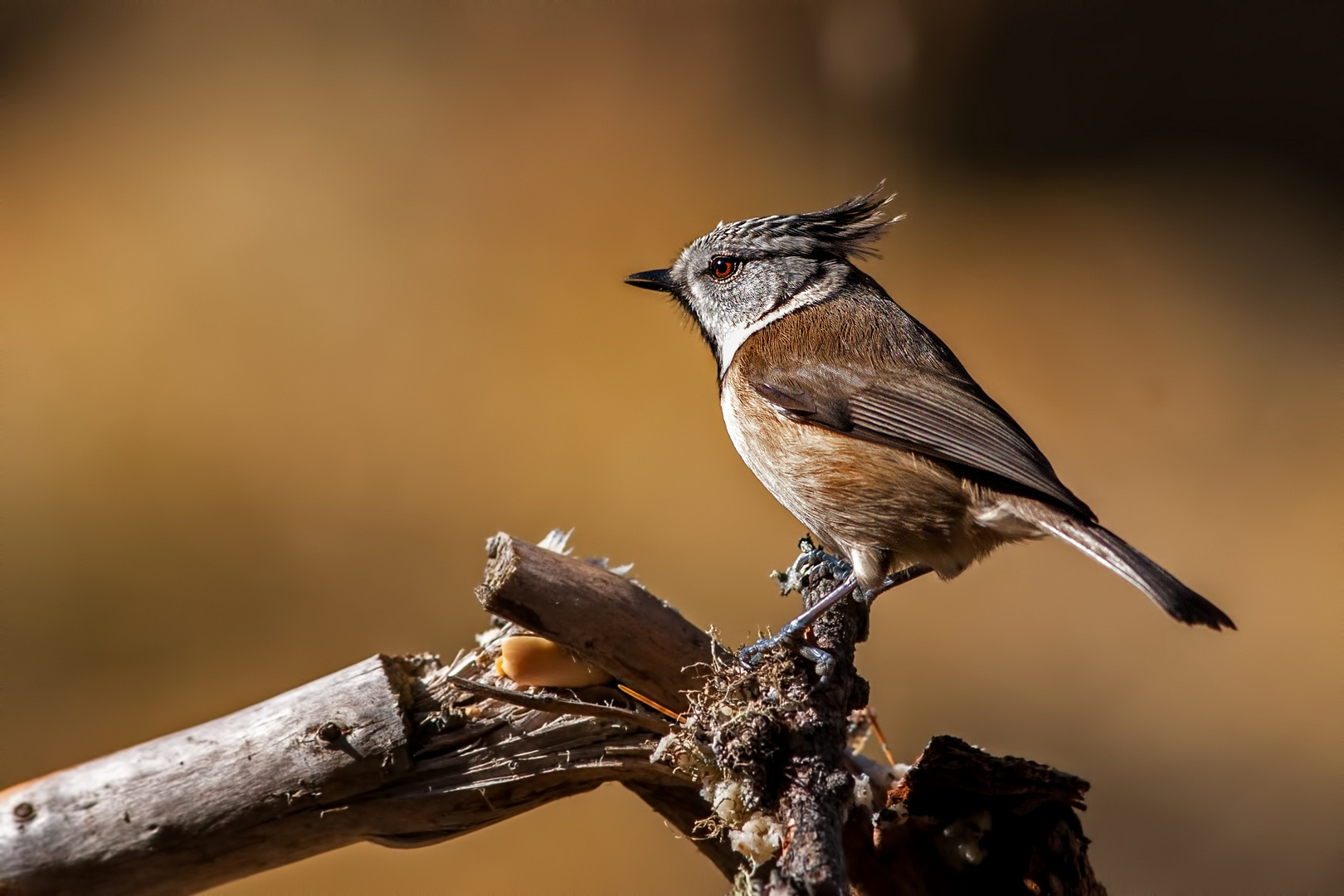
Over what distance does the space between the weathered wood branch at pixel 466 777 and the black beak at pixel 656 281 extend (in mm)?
1396

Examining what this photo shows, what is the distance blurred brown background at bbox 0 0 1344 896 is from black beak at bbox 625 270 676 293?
215 centimetres

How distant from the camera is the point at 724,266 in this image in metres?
3.60

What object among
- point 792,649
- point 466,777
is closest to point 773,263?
point 792,649

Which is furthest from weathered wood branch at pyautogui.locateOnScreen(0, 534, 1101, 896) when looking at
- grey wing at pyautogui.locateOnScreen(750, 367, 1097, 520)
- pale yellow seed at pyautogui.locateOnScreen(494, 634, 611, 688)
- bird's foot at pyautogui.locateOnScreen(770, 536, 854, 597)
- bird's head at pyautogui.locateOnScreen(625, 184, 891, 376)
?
bird's head at pyautogui.locateOnScreen(625, 184, 891, 376)

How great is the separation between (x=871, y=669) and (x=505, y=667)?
131 inches

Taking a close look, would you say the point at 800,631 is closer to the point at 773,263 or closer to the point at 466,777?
the point at 466,777

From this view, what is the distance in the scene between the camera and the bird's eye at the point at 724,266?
359 centimetres

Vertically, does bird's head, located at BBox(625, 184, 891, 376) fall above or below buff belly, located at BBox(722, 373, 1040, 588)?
above

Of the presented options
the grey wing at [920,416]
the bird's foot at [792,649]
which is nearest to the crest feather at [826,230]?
the grey wing at [920,416]

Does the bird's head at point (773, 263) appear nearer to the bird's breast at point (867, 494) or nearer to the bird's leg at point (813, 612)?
the bird's breast at point (867, 494)

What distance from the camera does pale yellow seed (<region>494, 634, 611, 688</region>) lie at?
2600 millimetres

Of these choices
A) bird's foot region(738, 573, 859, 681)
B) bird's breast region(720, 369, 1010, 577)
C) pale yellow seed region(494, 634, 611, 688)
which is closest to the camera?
bird's foot region(738, 573, 859, 681)

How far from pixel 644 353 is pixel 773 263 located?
2.88 meters

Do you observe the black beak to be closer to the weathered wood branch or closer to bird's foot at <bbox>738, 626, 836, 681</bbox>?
the weathered wood branch
